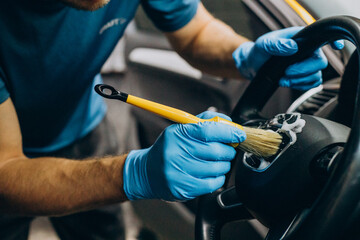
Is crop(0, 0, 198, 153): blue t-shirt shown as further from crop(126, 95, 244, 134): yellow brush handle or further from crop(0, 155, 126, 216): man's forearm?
crop(126, 95, 244, 134): yellow brush handle

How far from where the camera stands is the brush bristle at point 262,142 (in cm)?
57

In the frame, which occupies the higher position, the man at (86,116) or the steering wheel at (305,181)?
the steering wheel at (305,181)

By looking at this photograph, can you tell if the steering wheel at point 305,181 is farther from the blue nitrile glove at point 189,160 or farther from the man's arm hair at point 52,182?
the man's arm hair at point 52,182

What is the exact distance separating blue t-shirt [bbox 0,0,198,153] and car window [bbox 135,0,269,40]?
7.9 inches

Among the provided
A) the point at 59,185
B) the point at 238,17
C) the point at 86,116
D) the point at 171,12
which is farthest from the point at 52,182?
the point at 238,17

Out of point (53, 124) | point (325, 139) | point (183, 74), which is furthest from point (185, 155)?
point (183, 74)

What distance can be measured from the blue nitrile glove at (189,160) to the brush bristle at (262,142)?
0.03m

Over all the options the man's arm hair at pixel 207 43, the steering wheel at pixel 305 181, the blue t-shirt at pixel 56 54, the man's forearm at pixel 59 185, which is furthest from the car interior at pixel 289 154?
the blue t-shirt at pixel 56 54

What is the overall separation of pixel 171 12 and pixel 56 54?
415mm

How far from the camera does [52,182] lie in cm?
82

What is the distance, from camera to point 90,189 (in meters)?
0.79

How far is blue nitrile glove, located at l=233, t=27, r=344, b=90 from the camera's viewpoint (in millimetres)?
713

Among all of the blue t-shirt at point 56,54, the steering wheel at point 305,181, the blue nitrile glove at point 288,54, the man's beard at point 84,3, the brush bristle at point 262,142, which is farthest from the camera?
the blue t-shirt at point 56,54

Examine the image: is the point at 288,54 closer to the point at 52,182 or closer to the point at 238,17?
the point at 52,182
